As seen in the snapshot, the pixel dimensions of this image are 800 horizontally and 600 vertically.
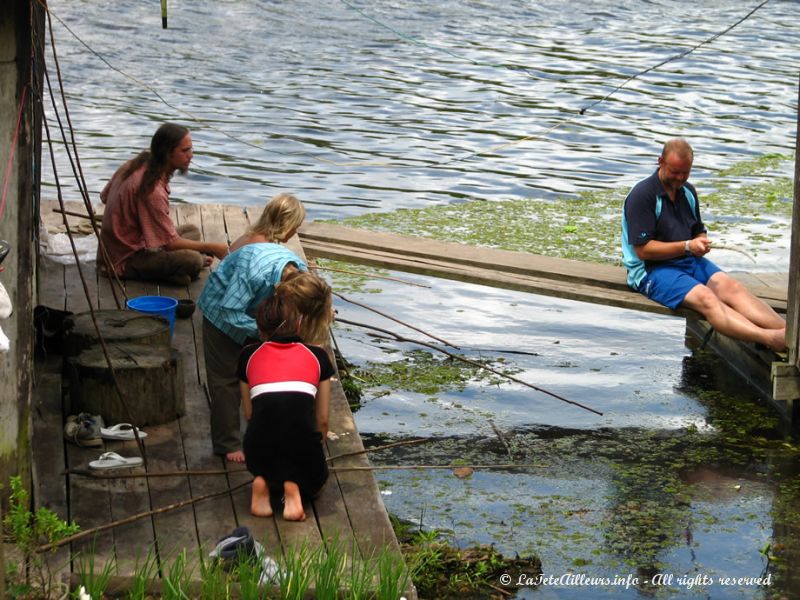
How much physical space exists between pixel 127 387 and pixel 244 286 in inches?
31.6

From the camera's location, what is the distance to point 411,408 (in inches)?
311

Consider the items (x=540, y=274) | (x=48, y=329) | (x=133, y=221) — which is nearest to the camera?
(x=48, y=329)

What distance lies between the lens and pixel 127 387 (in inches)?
228

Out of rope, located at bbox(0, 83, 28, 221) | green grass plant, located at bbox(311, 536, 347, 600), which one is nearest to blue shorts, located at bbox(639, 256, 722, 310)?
green grass plant, located at bbox(311, 536, 347, 600)

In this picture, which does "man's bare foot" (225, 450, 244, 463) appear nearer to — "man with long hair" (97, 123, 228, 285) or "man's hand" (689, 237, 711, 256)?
"man with long hair" (97, 123, 228, 285)

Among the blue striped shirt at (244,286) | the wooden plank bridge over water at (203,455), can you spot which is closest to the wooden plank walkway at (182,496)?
the wooden plank bridge over water at (203,455)

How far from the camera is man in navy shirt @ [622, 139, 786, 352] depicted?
761cm

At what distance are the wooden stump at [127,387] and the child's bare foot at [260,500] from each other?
3.24 feet

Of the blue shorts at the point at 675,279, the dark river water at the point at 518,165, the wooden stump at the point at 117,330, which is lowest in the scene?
the dark river water at the point at 518,165

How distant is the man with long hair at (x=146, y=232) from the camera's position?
25.1 feet

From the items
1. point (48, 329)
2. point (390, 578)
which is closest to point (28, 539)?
point (390, 578)

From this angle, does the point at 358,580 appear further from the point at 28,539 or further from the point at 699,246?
the point at 699,246

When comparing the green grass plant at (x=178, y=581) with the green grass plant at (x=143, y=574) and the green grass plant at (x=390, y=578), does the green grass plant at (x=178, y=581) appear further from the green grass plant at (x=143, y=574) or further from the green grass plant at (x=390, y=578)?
the green grass plant at (x=390, y=578)

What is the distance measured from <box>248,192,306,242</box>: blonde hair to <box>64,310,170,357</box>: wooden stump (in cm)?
89
